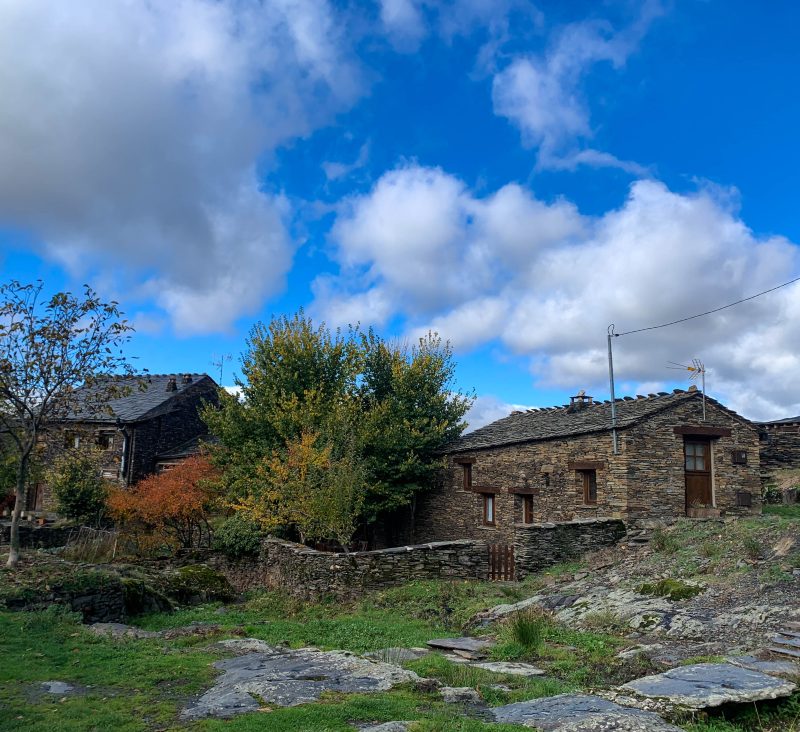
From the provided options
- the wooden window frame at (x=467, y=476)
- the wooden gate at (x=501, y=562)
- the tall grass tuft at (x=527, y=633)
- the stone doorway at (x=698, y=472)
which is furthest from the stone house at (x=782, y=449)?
the tall grass tuft at (x=527, y=633)

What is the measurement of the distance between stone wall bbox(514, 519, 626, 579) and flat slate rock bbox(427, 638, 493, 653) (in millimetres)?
6952

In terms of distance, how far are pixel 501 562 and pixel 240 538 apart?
29.4 feet

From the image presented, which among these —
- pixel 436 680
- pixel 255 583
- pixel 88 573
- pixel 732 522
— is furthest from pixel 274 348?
pixel 436 680

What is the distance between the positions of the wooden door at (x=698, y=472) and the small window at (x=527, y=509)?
4951 millimetres

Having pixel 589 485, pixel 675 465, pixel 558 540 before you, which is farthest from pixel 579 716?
pixel 675 465

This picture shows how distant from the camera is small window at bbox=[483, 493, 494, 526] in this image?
23.1 metres

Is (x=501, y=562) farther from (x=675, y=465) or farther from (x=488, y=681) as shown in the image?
(x=488, y=681)

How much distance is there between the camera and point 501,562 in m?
16.7

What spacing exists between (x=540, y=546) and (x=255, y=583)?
858cm

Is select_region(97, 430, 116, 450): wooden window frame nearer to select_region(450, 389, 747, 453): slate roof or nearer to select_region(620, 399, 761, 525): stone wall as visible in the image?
select_region(450, 389, 747, 453): slate roof

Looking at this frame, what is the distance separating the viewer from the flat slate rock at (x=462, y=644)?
8.98 meters

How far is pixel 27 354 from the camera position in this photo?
48.6ft

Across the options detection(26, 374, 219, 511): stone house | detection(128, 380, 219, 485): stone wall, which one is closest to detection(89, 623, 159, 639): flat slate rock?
detection(128, 380, 219, 485): stone wall

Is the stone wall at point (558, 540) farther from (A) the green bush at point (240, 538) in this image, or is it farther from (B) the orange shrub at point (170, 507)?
(B) the orange shrub at point (170, 507)
